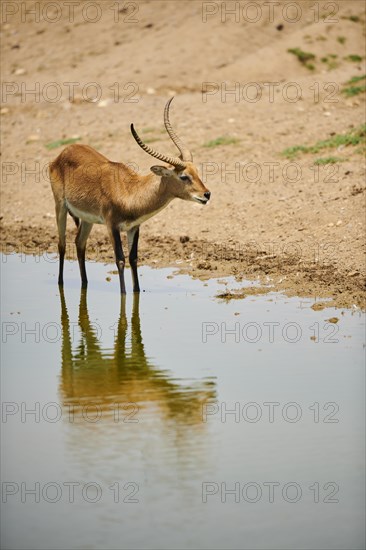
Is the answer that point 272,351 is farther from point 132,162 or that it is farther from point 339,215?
point 132,162

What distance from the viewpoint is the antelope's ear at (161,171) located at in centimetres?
1152

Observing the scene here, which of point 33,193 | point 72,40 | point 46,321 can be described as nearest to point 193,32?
point 72,40

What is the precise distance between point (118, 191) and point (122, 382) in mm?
3769

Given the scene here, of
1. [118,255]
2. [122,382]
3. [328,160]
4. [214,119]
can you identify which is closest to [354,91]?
[214,119]

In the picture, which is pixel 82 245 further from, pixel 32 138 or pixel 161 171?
pixel 32 138

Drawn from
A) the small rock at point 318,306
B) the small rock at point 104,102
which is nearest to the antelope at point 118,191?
the small rock at point 318,306

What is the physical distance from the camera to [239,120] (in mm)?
18266

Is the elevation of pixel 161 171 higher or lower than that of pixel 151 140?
lower

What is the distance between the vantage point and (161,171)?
11578 millimetres

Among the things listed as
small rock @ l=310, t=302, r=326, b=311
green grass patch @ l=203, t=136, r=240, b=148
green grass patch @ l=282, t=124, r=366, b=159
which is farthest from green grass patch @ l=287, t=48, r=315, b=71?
small rock @ l=310, t=302, r=326, b=311

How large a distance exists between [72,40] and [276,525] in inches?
824

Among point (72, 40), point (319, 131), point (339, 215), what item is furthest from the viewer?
point (72, 40)

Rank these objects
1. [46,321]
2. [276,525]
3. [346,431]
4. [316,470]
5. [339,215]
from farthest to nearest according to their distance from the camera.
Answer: [339,215] < [46,321] < [346,431] < [316,470] < [276,525]

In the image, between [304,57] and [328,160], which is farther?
[304,57]
